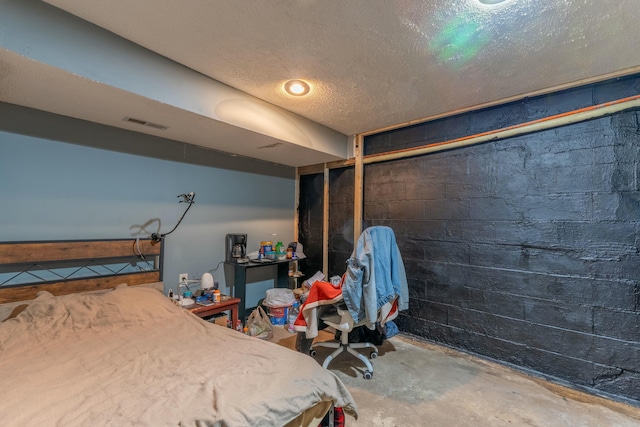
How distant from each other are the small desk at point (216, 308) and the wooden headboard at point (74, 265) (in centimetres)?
50

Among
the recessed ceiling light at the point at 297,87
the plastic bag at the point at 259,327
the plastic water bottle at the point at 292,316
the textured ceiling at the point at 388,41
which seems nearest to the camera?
the textured ceiling at the point at 388,41

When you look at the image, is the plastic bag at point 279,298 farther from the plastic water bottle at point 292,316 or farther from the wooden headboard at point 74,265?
the wooden headboard at point 74,265

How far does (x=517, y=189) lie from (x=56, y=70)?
134 inches

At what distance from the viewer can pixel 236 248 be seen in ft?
10.9

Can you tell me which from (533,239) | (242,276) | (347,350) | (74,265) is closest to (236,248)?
(242,276)

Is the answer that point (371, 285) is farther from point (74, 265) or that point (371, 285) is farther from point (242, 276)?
point (74, 265)

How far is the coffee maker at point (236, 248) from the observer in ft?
10.9

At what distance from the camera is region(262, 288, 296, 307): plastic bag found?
3275 mm

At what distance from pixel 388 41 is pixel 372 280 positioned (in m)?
1.61

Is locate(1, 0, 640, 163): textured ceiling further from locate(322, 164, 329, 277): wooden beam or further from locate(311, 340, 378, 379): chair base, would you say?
locate(311, 340, 378, 379): chair base

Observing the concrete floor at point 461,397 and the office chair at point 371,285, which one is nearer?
the concrete floor at point 461,397

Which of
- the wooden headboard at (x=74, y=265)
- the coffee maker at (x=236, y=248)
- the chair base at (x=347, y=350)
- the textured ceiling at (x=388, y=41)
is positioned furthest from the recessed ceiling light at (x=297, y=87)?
the chair base at (x=347, y=350)

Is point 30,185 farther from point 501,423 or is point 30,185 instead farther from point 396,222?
point 501,423

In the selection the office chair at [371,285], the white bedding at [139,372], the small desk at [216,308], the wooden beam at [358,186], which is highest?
the wooden beam at [358,186]
